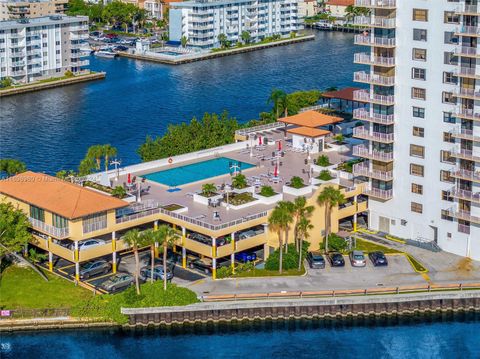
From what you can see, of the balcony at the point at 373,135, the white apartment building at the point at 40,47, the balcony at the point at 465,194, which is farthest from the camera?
the white apartment building at the point at 40,47

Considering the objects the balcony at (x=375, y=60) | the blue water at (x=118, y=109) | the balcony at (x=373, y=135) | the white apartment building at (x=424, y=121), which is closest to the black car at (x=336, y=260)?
the white apartment building at (x=424, y=121)

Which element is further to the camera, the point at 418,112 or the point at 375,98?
the point at 375,98

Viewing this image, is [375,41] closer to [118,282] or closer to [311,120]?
[311,120]

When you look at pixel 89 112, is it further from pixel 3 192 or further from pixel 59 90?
pixel 3 192

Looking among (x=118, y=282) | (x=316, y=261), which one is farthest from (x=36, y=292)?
(x=316, y=261)

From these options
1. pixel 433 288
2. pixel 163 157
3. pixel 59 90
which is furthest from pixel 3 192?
pixel 59 90

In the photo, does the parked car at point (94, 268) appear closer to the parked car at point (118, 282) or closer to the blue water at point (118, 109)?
the parked car at point (118, 282)
